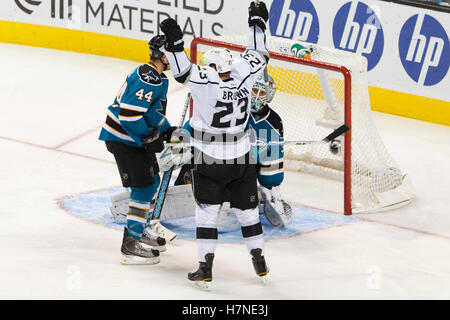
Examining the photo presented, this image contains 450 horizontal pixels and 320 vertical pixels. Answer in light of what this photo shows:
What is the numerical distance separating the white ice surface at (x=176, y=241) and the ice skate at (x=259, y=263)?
86 mm

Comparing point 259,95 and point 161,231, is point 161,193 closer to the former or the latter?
point 161,231

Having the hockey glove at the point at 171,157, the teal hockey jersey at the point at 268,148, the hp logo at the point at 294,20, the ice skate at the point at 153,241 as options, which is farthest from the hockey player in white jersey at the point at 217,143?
the hp logo at the point at 294,20

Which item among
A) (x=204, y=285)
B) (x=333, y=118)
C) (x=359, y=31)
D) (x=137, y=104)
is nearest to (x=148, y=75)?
(x=137, y=104)

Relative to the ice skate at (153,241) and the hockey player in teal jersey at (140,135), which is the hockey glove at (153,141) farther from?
the ice skate at (153,241)

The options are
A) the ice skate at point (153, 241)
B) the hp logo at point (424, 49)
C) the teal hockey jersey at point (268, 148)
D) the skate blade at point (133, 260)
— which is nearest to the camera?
the skate blade at point (133, 260)

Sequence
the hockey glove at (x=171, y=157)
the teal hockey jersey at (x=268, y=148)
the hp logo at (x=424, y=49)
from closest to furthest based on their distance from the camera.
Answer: the hockey glove at (x=171, y=157), the teal hockey jersey at (x=268, y=148), the hp logo at (x=424, y=49)

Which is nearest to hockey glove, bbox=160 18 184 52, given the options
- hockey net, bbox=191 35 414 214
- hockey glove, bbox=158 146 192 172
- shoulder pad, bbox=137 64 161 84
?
shoulder pad, bbox=137 64 161 84

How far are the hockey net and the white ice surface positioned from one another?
14 cm

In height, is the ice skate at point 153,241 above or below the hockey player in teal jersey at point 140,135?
below

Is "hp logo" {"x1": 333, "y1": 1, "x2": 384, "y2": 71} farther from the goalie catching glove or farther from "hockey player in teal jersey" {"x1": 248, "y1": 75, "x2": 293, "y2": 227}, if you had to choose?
the goalie catching glove

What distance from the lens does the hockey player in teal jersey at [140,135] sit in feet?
14.9

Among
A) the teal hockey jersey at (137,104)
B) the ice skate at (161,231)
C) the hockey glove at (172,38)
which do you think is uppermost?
the hockey glove at (172,38)

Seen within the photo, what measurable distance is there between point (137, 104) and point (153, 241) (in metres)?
0.81

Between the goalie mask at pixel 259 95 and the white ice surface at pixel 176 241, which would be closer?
the white ice surface at pixel 176 241
